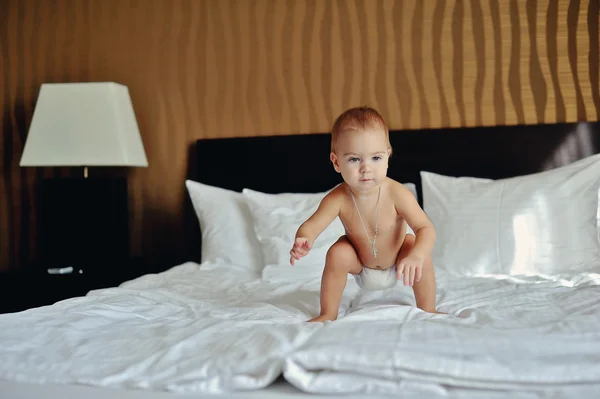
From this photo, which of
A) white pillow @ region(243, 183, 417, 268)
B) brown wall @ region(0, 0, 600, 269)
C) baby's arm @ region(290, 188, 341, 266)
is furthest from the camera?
brown wall @ region(0, 0, 600, 269)

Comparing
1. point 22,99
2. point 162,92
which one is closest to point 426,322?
point 162,92

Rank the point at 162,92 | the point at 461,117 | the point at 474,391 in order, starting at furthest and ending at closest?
the point at 162,92 < the point at 461,117 < the point at 474,391

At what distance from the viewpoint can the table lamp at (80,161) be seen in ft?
9.17

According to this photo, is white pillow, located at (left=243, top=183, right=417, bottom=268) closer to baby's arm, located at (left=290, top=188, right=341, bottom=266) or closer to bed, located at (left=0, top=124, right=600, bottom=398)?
bed, located at (left=0, top=124, right=600, bottom=398)

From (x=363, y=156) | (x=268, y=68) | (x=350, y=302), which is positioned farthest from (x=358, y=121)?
(x=268, y=68)

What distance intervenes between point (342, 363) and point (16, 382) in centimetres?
58

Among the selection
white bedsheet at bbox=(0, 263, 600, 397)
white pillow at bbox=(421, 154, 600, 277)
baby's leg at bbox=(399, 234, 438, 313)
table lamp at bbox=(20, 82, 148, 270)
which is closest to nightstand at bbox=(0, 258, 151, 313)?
table lamp at bbox=(20, 82, 148, 270)

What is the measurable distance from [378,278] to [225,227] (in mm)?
1093

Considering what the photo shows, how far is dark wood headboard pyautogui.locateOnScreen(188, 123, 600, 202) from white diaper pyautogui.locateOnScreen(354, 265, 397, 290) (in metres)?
1.10

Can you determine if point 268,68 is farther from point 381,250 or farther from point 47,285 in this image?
point 381,250

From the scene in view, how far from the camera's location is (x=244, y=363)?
1.08m

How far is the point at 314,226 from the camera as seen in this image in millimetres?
1679

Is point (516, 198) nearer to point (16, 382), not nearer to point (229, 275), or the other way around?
point (229, 275)

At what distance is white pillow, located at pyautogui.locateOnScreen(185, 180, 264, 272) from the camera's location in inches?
104
